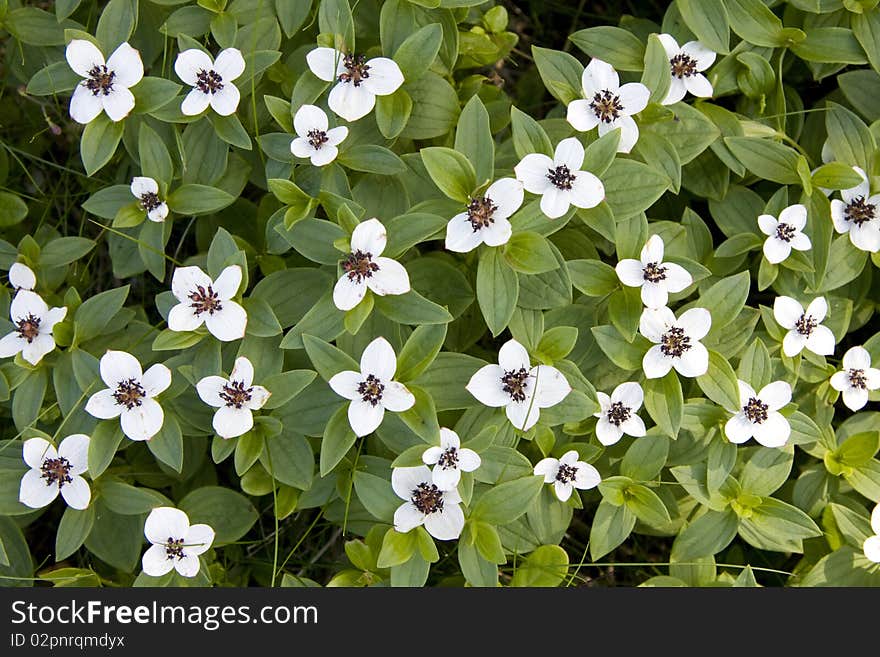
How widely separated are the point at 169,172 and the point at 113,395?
0.70m

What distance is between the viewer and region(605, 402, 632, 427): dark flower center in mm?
2342

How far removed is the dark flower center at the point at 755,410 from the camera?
2.38 m

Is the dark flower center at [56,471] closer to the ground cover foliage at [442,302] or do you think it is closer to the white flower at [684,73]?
the ground cover foliage at [442,302]

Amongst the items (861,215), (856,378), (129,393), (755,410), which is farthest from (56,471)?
(861,215)

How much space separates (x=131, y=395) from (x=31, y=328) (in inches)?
17.1

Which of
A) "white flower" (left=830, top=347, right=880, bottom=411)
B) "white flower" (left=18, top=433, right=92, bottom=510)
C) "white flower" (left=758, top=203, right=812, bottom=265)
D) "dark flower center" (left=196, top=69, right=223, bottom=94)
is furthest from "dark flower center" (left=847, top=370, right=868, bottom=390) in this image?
"white flower" (left=18, top=433, right=92, bottom=510)

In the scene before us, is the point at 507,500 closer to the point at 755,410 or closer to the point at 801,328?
the point at 755,410

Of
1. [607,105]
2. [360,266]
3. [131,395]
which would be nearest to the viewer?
[360,266]

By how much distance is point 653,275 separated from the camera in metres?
2.28

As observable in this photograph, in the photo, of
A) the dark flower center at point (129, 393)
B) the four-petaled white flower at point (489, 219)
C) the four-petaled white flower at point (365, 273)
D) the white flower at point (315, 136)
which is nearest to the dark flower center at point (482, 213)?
the four-petaled white flower at point (489, 219)

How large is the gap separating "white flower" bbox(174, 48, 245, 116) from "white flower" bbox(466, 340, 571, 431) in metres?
→ 1.08

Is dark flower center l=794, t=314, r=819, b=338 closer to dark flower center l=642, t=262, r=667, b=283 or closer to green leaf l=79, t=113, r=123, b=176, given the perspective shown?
dark flower center l=642, t=262, r=667, b=283

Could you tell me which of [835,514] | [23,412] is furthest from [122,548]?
[835,514]

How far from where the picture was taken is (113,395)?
2.25 meters
